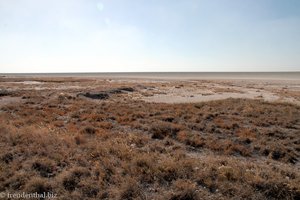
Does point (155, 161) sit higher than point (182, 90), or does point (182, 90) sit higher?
point (155, 161)

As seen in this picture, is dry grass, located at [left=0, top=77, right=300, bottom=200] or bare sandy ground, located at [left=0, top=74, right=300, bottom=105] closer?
dry grass, located at [left=0, top=77, right=300, bottom=200]

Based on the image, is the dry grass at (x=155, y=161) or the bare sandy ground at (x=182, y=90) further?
the bare sandy ground at (x=182, y=90)

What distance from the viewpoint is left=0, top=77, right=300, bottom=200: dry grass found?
21.1 feet

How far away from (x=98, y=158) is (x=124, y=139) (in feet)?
8.57

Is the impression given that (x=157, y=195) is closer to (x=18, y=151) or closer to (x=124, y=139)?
(x=124, y=139)

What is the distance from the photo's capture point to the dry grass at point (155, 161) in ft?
21.1

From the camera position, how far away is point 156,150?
31.9 ft

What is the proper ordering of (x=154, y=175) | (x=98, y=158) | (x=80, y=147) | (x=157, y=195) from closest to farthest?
(x=157, y=195)
(x=154, y=175)
(x=98, y=158)
(x=80, y=147)

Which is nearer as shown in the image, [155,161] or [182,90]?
[155,161]

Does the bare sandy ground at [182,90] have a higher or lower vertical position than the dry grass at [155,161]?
lower

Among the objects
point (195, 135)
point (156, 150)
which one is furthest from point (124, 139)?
point (195, 135)

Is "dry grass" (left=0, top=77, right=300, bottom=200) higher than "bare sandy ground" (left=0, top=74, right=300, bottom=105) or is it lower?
higher

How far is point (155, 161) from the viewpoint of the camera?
820 centimetres

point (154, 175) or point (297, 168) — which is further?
point (297, 168)
